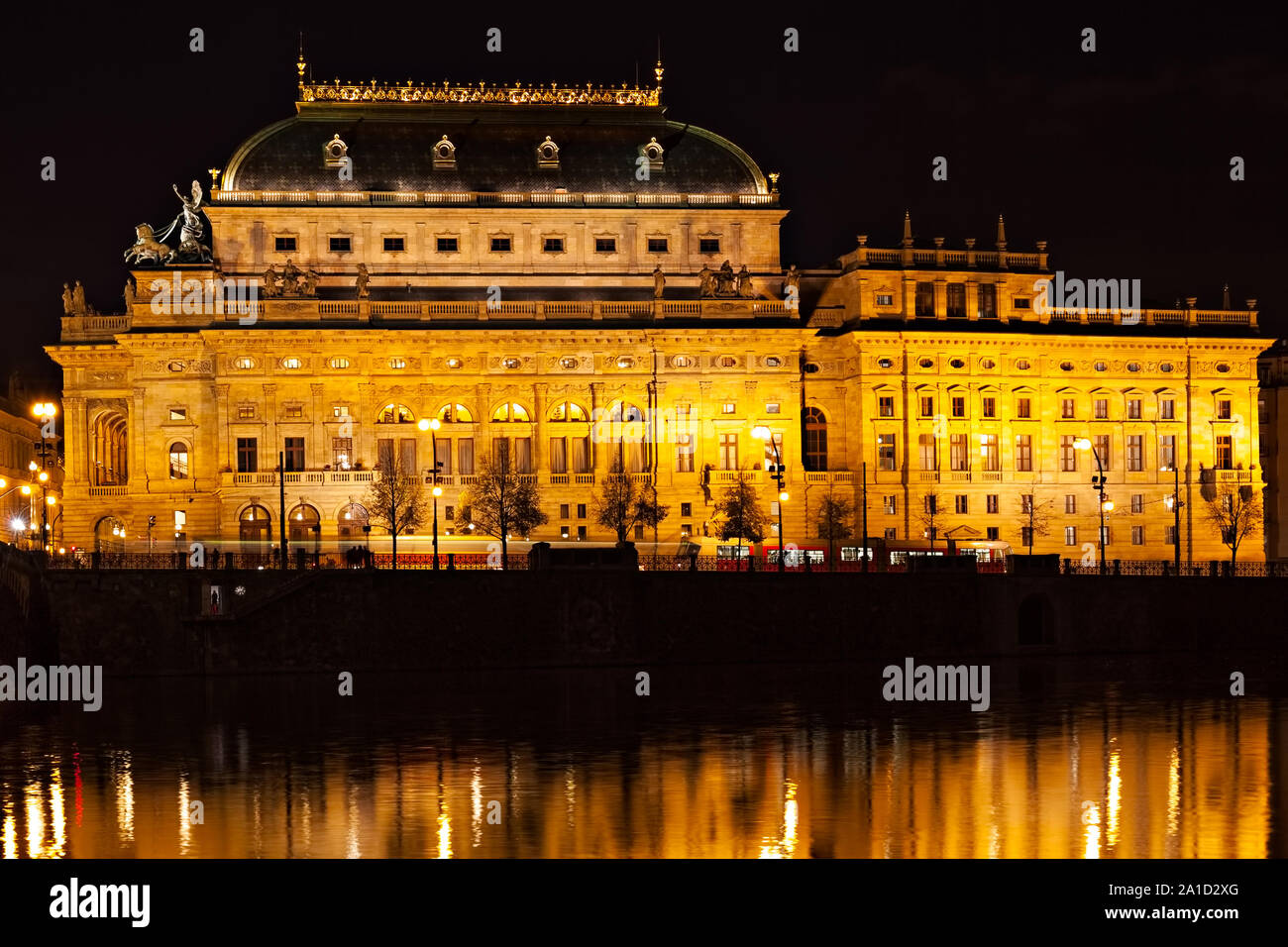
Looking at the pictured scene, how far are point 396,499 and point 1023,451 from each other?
37437 millimetres

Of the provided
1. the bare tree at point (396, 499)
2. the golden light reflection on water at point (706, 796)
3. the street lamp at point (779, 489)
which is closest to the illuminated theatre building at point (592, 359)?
the bare tree at point (396, 499)

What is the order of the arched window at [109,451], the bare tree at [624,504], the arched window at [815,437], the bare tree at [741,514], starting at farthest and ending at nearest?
the arched window at [815,437] < the arched window at [109,451] < the bare tree at [741,514] < the bare tree at [624,504]

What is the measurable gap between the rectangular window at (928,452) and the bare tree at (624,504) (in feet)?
49.1

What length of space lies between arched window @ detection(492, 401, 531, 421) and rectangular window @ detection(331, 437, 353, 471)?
849cm

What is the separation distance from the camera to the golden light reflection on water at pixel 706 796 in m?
50.6

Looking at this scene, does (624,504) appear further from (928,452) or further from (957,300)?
(957,300)

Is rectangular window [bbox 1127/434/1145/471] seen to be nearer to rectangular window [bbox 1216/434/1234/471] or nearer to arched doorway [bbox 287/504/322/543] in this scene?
rectangular window [bbox 1216/434/1234/471]

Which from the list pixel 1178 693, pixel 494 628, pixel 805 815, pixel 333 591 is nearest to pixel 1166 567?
pixel 1178 693

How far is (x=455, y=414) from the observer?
411 feet

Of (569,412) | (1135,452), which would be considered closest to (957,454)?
(1135,452)

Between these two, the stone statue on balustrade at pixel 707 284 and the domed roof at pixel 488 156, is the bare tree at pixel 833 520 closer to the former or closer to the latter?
the stone statue on balustrade at pixel 707 284

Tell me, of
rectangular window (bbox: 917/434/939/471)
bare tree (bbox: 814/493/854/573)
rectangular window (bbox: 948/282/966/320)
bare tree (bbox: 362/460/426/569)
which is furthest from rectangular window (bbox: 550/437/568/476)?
rectangular window (bbox: 948/282/966/320)

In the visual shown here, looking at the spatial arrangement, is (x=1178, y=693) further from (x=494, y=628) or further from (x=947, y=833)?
(x=947, y=833)

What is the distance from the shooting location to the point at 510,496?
382ft
